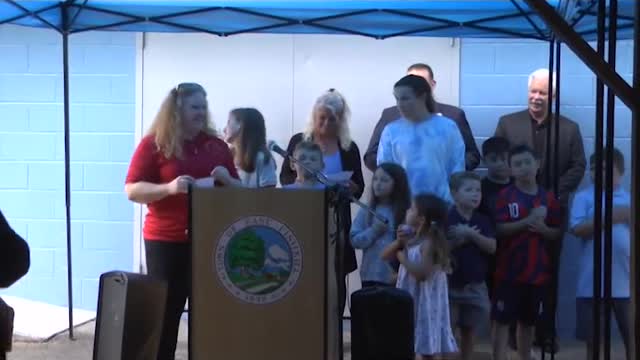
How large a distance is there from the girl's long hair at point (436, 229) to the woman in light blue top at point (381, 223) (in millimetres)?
223

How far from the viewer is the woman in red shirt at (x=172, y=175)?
5707 mm

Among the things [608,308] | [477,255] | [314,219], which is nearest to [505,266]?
A: [477,255]

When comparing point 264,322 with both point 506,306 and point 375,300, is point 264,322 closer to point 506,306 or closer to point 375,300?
point 375,300

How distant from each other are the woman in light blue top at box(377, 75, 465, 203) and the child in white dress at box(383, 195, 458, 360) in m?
0.31

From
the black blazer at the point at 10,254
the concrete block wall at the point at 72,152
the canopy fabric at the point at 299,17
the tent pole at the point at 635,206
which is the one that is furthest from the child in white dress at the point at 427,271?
the concrete block wall at the point at 72,152

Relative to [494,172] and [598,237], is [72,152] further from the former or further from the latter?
[598,237]

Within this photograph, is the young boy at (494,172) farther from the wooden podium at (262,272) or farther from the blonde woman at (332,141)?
the wooden podium at (262,272)

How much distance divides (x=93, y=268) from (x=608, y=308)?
16.3 ft

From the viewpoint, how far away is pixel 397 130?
6598 mm

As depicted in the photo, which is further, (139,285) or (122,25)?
(122,25)

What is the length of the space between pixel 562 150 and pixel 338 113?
4.96 feet

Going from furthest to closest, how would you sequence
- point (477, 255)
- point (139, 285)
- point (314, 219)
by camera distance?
point (477, 255) → point (139, 285) → point (314, 219)

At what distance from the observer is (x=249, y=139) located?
7.45 meters

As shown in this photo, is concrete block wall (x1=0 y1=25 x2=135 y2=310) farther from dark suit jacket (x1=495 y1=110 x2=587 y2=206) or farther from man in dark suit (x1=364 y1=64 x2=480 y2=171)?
dark suit jacket (x1=495 y1=110 x2=587 y2=206)
